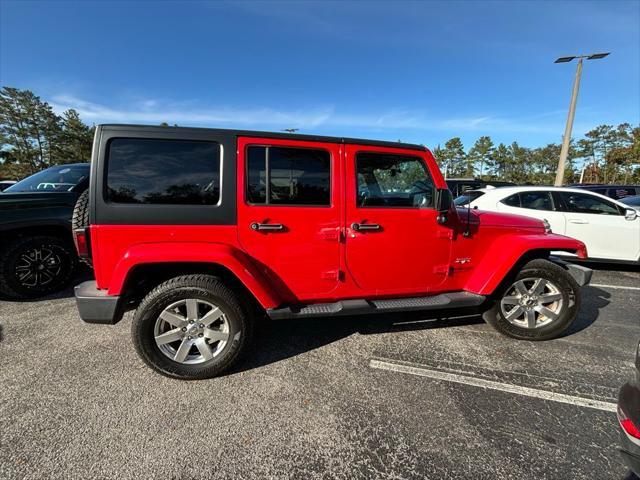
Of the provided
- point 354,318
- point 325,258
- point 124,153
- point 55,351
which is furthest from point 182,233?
point 354,318

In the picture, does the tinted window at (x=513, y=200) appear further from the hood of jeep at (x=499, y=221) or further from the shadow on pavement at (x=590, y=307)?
the hood of jeep at (x=499, y=221)

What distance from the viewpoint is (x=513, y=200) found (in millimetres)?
5996

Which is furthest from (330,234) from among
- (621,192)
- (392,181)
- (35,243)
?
(621,192)

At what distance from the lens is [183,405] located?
222 cm

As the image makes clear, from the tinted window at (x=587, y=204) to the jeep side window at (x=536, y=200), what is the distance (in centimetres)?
26

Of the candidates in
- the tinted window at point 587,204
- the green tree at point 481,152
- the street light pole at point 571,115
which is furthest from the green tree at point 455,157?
the tinted window at point 587,204

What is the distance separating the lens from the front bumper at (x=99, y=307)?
2336 mm

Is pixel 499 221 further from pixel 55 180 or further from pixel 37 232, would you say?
pixel 55 180

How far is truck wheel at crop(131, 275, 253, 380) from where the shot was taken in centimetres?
238

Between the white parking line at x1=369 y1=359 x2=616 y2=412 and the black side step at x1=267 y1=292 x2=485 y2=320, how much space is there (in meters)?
0.48

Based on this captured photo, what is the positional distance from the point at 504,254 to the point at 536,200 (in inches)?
153

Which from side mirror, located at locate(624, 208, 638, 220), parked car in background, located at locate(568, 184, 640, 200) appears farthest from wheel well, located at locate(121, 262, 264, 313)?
parked car in background, located at locate(568, 184, 640, 200)

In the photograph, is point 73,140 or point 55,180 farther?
point 73,140

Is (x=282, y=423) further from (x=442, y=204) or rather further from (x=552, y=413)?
(x=442, y=204)
